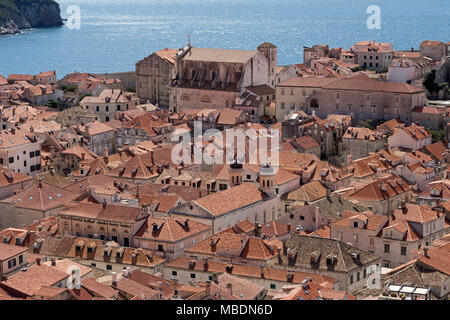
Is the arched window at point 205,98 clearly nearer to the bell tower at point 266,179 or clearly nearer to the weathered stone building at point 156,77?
the weathered stone building at point 156,77

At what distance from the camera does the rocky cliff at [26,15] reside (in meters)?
172

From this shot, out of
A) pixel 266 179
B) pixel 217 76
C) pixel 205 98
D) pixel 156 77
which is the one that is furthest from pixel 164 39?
pixel 266 179

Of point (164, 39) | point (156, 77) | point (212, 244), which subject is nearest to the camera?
point (212, 244)

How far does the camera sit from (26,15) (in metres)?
179

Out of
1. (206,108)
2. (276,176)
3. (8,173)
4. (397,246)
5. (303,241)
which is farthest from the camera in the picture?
(206,108)

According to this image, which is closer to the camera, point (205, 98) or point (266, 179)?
point (266, 179)

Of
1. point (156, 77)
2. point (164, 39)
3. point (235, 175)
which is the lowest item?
point (164, 39)

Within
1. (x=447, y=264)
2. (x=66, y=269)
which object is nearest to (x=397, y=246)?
(x=447, y=264)

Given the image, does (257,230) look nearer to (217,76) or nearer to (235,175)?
(235,175)

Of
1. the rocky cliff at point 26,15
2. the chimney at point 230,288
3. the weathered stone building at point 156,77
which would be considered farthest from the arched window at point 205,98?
the rocky cliff at point 26,15

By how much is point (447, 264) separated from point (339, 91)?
91.4ft

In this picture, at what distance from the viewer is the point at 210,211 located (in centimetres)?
3359

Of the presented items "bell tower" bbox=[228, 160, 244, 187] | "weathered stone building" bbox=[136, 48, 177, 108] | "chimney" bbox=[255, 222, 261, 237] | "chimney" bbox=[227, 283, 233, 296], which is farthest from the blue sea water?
"chimney" bbox=[227, 283, 233, 296]
